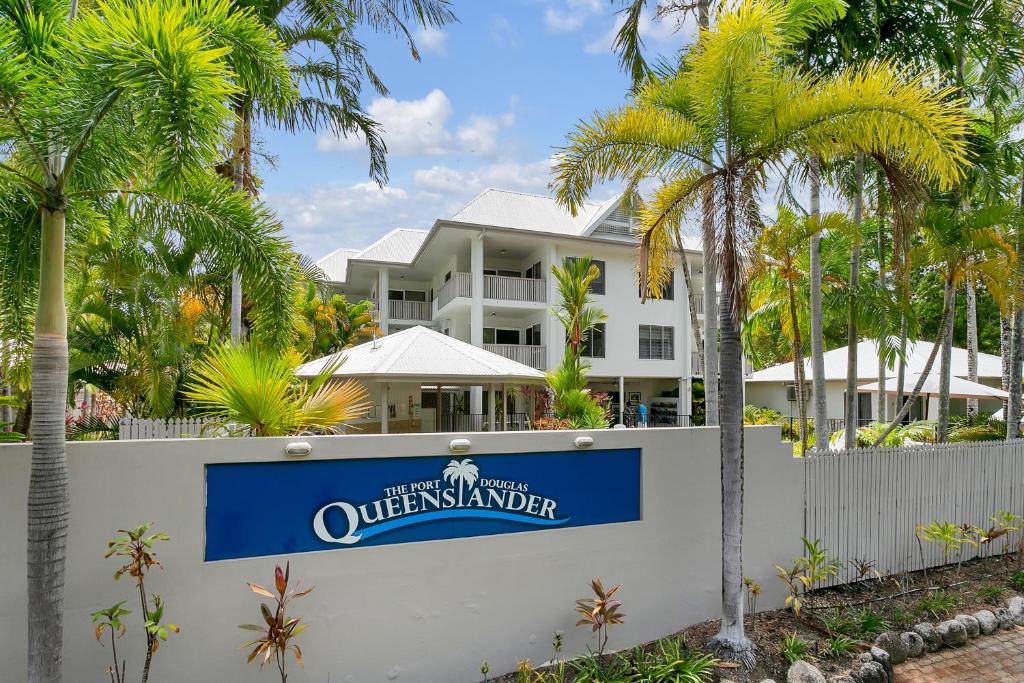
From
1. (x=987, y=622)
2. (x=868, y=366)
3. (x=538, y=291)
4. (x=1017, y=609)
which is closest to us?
(x=987, y=622)

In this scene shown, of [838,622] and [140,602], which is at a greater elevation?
[140,602]

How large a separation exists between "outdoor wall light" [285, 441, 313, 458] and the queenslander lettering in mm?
485

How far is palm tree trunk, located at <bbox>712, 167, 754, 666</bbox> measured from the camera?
5754 millimetres

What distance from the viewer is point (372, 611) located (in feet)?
16.8

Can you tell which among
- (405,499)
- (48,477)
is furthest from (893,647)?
(48,477)

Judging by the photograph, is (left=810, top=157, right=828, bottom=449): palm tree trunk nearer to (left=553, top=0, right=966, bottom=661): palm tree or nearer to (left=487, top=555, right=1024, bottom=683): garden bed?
(left=487, top=555, right=1024, bottom=683): garden bed

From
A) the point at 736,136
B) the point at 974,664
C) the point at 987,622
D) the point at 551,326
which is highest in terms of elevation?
the point at 736,136

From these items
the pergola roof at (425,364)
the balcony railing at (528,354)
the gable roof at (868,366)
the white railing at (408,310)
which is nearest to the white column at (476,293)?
the balcony railing at (528,354)

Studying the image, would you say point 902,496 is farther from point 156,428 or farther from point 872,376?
point 872,376

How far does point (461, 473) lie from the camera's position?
5500mm

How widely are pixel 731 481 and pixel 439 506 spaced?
2.76m

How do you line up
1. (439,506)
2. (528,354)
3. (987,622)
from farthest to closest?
1. (528,354)
2. (987,622)
3. (439,506)

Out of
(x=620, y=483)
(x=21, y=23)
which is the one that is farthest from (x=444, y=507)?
(x=21, y=23)

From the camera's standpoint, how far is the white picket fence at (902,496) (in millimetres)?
7371
